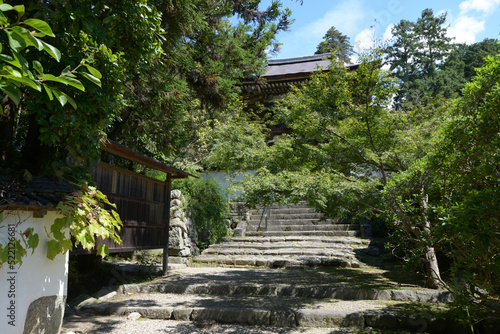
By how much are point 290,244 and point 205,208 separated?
10.3ft

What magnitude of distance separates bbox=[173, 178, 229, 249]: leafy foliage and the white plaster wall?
734cm

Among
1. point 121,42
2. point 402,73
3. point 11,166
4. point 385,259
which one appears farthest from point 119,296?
point 402,73

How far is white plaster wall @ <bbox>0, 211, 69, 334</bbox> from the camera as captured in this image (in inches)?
124

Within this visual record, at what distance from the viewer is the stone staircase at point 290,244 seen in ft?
32.2

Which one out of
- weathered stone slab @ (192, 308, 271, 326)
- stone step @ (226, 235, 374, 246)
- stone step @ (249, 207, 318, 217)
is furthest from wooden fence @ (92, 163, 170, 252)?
stone step @ (249, 207, 318, 217)

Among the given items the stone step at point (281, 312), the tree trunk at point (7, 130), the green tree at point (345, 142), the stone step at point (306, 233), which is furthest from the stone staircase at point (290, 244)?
the tree trunk at point (7, 130)

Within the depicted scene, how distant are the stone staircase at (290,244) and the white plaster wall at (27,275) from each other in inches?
267

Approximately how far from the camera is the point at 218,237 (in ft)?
39.9

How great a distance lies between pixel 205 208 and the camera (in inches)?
455

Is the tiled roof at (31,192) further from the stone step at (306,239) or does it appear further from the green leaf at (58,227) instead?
the stone step at (306,239)

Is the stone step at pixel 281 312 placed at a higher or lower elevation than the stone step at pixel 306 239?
lower

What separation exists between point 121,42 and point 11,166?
199 centimetres

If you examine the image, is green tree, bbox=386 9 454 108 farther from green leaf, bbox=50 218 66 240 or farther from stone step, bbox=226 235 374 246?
green leaf, bbox=50 218 66 240

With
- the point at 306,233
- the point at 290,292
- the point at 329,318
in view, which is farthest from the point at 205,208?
the point at 329,318
